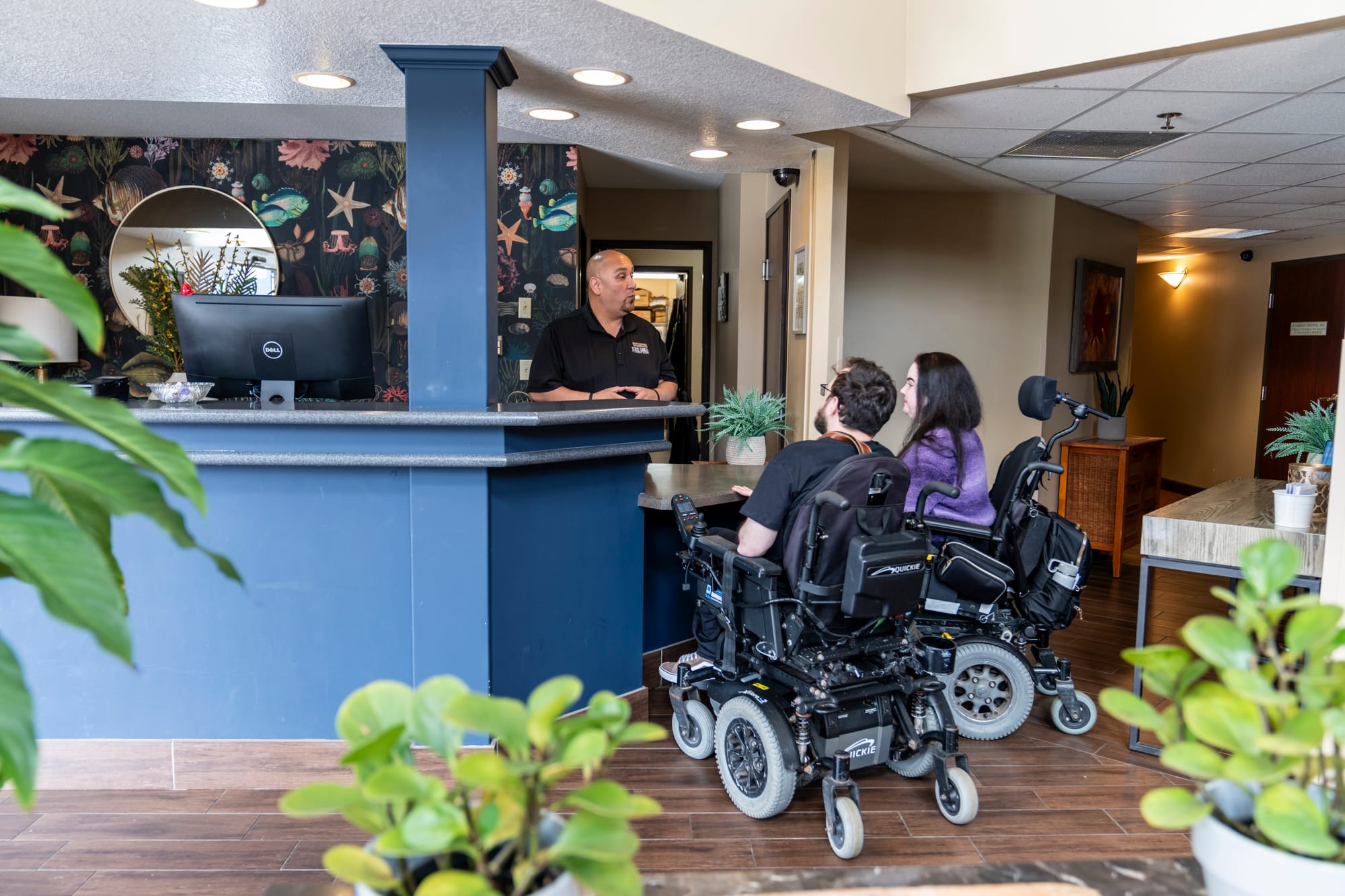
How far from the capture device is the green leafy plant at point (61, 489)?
475 mm

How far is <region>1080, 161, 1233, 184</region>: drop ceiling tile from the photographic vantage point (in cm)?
506

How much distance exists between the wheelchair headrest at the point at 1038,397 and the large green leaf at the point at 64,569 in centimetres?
297

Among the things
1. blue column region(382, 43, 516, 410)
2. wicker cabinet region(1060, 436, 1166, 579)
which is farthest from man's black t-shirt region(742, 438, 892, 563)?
wicker cabinet region(1060, 436, 1166, 579)

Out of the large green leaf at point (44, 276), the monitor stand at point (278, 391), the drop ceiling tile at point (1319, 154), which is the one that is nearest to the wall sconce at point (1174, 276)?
the drop ceiling tile at point (1319, 154)

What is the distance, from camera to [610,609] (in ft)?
10.4

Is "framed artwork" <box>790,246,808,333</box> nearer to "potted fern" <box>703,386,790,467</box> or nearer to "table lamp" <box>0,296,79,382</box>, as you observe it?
"potted fern" <box>703,386,790,467</box>

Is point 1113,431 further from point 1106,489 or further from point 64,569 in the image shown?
point 64,569

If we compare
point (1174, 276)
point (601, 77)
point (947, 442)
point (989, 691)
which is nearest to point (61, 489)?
point (601, 77)

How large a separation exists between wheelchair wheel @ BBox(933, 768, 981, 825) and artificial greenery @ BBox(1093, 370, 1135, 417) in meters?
4.83

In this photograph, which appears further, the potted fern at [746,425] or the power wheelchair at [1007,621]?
the potted fern at [746,425]

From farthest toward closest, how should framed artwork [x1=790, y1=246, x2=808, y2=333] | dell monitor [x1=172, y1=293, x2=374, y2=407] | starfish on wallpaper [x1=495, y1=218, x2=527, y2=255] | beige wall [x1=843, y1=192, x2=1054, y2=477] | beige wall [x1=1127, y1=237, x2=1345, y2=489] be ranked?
beige wall [x1=1127, y1=237, x2=1345, y2=489] < beige wall [x1=843, y1=192, x2=1054, y2=477] < starfish on wallpaper [x1=495, y1=218, x2=527, y2=255] < framed artwork [x1=790, y1=246, x2=808, y2=333] < dell monitor [x1=172, y1=293, x2=374, y2=407]

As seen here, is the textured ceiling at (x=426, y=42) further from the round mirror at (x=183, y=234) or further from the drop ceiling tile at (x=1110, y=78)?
the round mirror at (x=183, y=234)

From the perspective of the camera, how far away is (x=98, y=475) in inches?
22.2

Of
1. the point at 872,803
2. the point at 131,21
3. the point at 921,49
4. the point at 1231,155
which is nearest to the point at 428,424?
the point at 131,21
